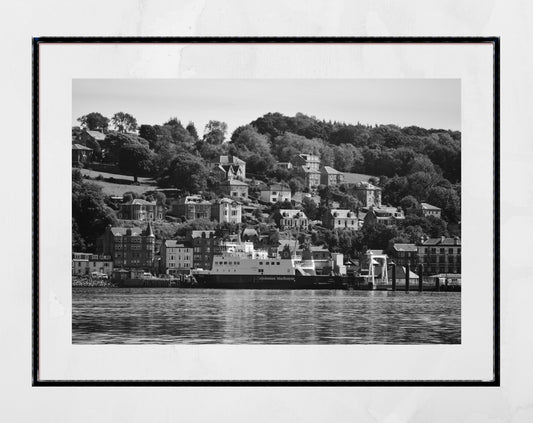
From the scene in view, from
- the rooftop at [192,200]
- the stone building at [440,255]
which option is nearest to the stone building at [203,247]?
the rooftop at [192,200]

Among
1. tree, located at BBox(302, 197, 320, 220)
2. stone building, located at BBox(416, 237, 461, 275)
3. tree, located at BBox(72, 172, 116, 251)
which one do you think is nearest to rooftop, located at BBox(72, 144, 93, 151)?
tree, located at BBox(72, 172, 116, 251)

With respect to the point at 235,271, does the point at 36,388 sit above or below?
below

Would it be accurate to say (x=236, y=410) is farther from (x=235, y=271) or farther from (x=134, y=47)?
(x=134, y=47)

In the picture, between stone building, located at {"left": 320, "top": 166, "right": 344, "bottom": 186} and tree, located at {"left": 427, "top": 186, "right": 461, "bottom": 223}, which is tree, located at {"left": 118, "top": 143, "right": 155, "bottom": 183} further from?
tree, located at {"left": 427, "top": 186, "right": 461, "bottom": 223}

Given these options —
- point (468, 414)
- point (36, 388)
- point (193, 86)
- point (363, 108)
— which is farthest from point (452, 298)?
point (36, 388)

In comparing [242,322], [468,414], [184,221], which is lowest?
[468,414]

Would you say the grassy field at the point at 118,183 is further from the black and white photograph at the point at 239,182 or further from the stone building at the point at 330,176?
the stone building at the point at 330,176
